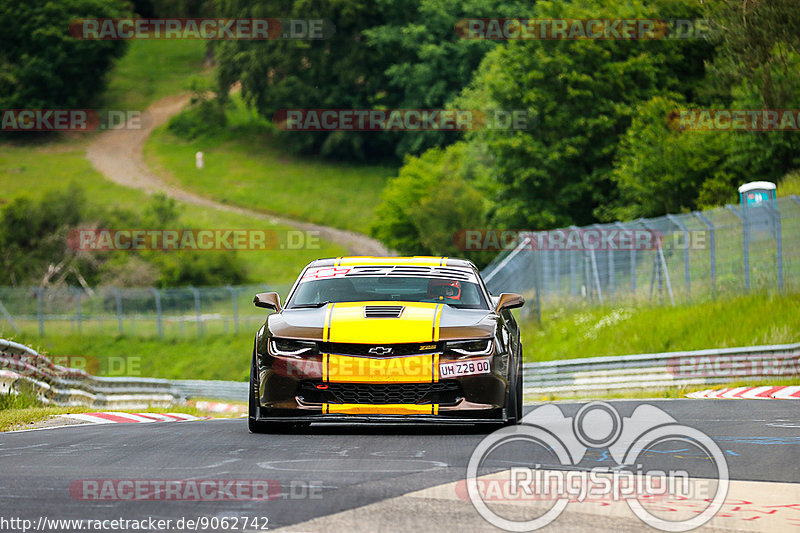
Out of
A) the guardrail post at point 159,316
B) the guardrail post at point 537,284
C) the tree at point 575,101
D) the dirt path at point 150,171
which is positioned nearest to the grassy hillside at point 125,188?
the dirt path at point 150,171

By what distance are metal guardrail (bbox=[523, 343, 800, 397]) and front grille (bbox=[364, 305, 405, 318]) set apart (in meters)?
11.4

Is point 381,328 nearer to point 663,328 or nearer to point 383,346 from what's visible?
point 383,346

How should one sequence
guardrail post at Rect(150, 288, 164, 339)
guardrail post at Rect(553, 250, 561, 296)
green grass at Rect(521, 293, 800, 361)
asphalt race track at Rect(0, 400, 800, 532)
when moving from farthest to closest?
guardrail post at Rect(150, 288, 164, 339)
guardrail post at Rect(553, 250, 561, 296)
green grass at Rect(521, 293, 800, 361)
asphalt race track at Rect(0, 400, 800, 532)

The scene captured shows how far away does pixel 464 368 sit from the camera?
34.9 ft

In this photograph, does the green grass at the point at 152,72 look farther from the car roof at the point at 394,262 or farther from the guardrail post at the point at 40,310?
the car roof at the point at 394,262

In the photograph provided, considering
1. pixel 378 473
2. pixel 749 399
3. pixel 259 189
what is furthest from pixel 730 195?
pixel 259 189

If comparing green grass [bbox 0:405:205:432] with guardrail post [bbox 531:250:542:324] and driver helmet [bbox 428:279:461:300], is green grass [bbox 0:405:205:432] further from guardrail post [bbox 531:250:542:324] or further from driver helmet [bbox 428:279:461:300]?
guardrail post [bbox 531:250:542:324]

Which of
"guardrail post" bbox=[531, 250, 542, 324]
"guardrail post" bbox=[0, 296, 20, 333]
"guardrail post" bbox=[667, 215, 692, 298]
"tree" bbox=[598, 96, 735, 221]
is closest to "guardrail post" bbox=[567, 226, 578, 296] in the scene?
"guardrail post" bbox=[531, 250, 542, 324]

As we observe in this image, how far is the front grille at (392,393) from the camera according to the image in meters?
10.5

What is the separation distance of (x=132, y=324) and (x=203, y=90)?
196ft

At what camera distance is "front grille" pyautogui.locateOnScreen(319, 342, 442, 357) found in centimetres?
1052

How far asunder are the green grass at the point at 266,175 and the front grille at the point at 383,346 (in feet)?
239

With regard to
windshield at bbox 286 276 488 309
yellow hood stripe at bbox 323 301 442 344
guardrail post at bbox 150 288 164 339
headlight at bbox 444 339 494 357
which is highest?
windshield at bbox 286 276 488 309

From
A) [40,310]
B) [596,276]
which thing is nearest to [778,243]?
[596,276]
